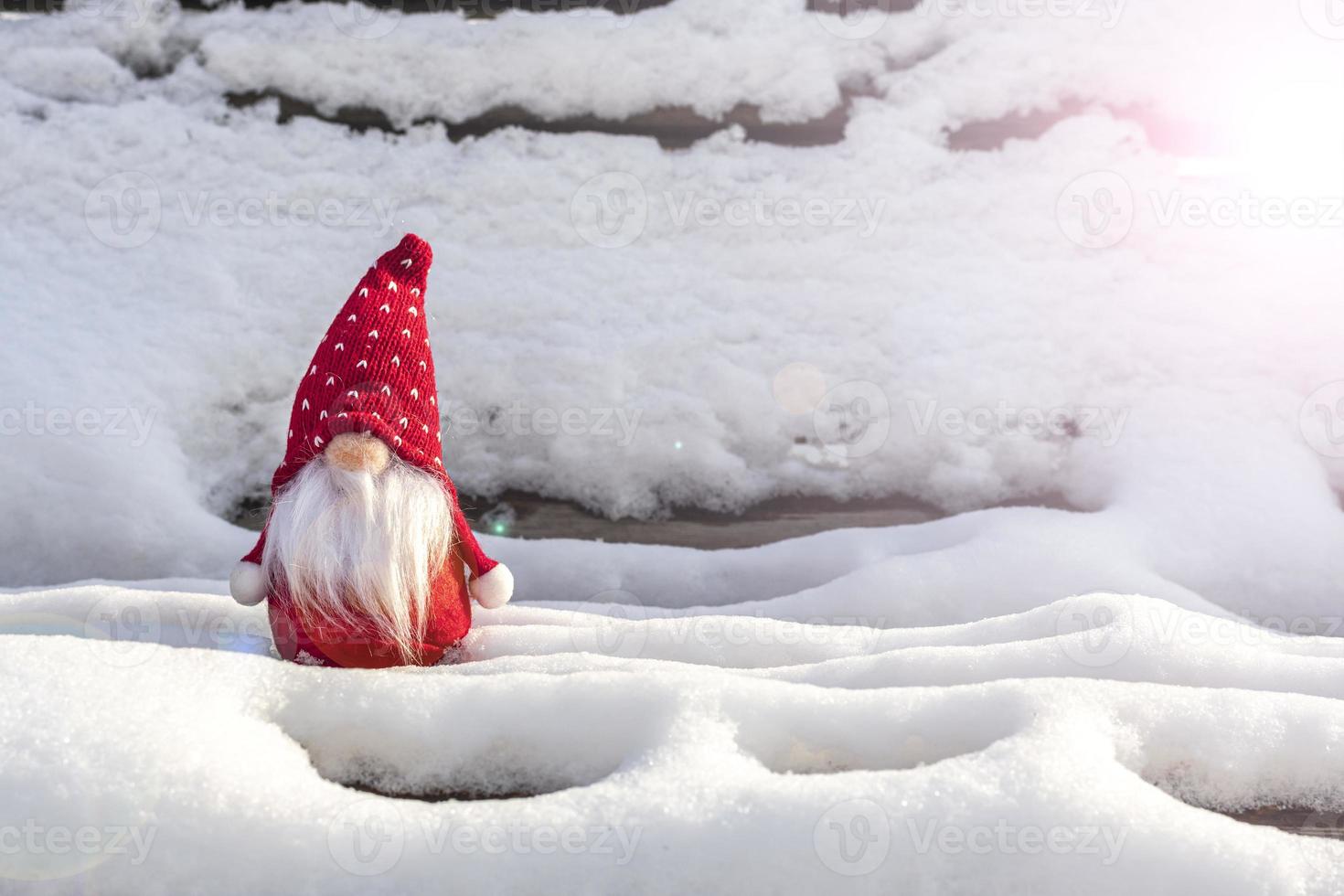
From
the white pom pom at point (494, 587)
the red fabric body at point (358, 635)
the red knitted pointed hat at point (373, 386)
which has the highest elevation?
the red knitted pointed hat at point (373, 386)

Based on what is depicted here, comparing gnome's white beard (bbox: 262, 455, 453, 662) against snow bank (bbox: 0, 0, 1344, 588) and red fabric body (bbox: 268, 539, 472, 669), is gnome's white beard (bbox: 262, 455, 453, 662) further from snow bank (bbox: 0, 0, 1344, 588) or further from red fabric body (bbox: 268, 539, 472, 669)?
snow bank (bbox: 0, 0, 1344, 588)

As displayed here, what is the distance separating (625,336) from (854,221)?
81 cm

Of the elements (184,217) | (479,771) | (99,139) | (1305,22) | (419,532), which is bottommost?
A: (479,771)

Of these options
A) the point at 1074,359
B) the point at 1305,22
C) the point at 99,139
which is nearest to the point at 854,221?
the point at 1074,359

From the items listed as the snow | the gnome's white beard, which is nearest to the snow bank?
the snow

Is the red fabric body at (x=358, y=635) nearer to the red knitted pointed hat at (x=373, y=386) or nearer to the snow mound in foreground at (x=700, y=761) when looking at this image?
the snow mound in foreground at (x=700, y=761)

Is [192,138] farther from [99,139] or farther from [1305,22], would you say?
[1305,22]

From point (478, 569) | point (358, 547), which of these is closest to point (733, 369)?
point (478, 569)

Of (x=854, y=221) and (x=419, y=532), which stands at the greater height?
(x=854, y=221)

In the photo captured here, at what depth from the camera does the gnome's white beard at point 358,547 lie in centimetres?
152

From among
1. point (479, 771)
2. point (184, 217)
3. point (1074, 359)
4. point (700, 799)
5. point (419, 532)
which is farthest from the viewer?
point (184, 217)

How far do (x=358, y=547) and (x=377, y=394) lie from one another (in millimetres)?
270

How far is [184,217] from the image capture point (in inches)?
106

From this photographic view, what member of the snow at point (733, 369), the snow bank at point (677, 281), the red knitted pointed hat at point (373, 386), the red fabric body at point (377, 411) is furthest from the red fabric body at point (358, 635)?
the snow bank at point (677, 281)
